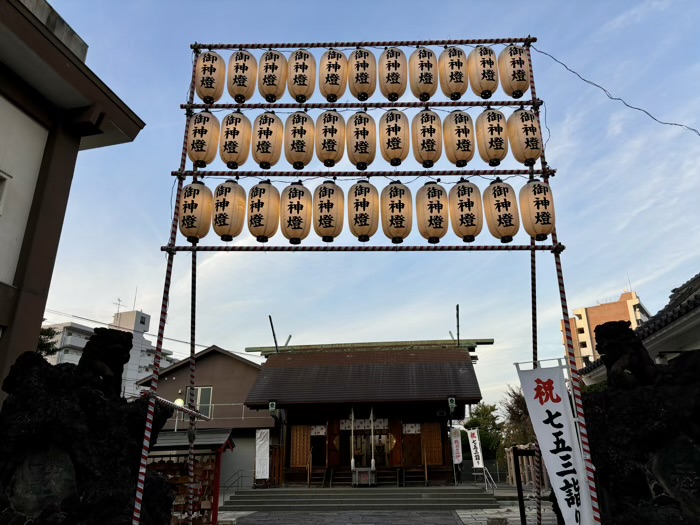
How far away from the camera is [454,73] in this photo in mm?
9906

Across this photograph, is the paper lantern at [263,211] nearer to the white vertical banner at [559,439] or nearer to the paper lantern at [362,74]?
the paper lantern at [362,74]

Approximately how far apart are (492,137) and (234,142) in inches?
206

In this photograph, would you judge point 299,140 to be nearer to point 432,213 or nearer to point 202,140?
point 202,140

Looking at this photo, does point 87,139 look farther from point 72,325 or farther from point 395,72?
point 72,325

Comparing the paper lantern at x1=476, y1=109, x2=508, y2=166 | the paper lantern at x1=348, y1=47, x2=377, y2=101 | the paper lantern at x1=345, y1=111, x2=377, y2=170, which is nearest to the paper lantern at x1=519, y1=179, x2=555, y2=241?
the paper lantern at x1=476, y1=109, x2=508, y2=166

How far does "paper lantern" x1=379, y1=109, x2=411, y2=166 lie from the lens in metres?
9.52

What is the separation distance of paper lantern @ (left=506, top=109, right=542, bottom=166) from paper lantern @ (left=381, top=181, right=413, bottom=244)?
7.64 ft

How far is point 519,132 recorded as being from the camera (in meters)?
9.23

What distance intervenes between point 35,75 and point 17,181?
2.07 m

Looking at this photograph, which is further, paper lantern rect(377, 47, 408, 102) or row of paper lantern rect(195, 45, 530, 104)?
paper lantern rect(377, 47, 408, 102)

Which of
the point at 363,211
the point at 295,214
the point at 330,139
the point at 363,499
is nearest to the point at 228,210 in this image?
the point at 295,214

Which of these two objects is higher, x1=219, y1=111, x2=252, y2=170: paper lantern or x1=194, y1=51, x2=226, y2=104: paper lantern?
x1=194, y1=51, x2=226, y2=104: paper lantern

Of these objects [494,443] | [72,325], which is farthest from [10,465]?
[72,325]

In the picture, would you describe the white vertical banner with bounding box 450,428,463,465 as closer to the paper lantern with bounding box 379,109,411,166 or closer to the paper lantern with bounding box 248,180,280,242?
the paper lantern with bounding box 379,109,411,166
